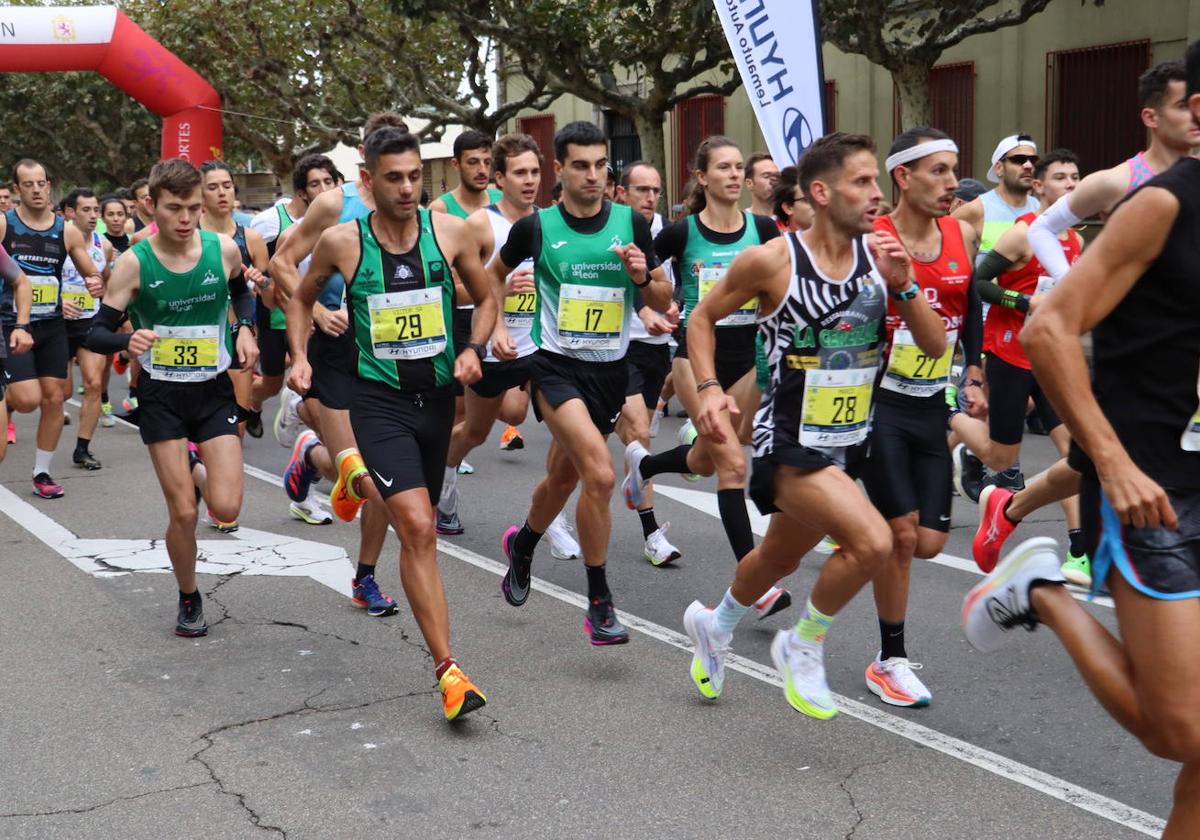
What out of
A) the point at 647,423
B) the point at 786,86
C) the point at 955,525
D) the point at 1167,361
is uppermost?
the point at 786,86

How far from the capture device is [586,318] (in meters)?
5.99

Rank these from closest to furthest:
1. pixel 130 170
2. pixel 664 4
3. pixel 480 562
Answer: pixel 480 562 < pixel 664 4 < pixel 130 170

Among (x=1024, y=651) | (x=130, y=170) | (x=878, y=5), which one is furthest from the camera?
(x=130, y=170)

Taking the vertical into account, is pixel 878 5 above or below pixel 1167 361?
above

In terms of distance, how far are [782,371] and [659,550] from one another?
256 cm

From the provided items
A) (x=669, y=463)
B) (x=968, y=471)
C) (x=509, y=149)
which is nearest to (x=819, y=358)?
(x=669, y=463)

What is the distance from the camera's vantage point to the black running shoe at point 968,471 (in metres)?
8.41

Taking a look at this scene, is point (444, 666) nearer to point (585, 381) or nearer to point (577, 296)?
point (585, 381)

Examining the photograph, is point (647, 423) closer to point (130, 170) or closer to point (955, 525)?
point (955, 525)

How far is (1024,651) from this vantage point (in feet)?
18.1

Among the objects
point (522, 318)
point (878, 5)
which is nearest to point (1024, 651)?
point (522, 318)

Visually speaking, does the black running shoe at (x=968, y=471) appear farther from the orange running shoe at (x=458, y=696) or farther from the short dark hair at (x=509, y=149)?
the orange running shoe at (x=458, y=696)

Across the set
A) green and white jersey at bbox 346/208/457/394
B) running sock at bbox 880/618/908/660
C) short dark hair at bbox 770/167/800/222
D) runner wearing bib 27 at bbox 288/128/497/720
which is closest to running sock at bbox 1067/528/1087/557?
running sock at bbox 880/618/908/660

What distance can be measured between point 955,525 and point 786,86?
10.1 ft
